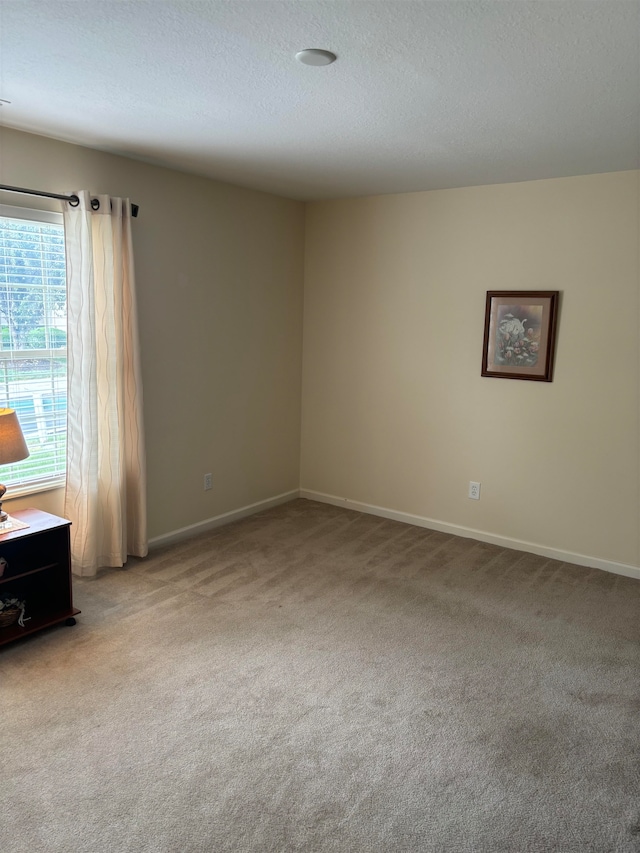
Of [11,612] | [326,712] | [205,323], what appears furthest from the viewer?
[205,323]

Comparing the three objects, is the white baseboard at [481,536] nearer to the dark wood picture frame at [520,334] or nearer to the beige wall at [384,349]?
the beige wall at [384,349]

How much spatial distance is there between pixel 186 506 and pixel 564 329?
2721 millimetres

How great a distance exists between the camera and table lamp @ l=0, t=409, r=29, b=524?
290cm

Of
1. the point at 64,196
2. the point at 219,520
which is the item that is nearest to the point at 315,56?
the point at 64,196

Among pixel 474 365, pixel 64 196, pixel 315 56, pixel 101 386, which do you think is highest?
pixel 315 56

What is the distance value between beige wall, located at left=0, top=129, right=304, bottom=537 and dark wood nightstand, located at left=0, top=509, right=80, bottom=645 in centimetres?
36

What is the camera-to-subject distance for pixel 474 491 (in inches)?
173

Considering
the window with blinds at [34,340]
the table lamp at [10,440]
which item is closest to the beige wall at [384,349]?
the window with blinds at [34,340]

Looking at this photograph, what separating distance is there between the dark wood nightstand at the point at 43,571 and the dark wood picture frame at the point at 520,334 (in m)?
2.79

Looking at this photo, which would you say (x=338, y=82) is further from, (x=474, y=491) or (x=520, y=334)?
(x=474, y=491)

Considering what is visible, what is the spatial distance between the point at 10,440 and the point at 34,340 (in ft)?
2.19

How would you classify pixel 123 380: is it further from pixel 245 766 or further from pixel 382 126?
pixel 245 766

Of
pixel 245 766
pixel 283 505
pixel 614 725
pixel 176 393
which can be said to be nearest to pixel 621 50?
pixel 614 725

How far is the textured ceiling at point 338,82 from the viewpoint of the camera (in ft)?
5.90
